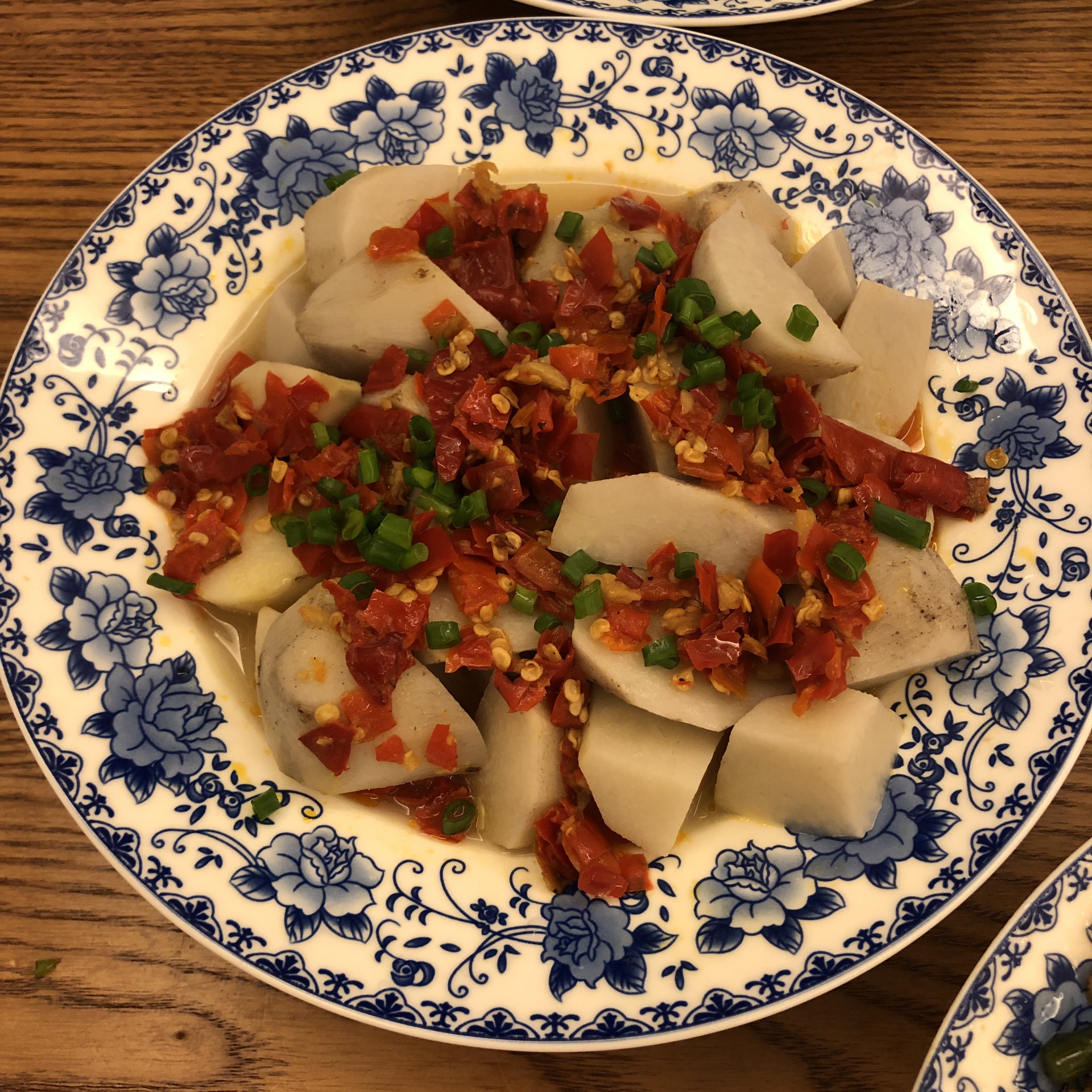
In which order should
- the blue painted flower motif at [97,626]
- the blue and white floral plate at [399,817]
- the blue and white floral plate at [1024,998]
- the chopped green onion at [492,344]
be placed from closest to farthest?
the blue and white floral plate at [1024,998], the blue and white floral plate at [399,817], the blue painted flower motif at [97,626], the chopped green onion at [492,344]

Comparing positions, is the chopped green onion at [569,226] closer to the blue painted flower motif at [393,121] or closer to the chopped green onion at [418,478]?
the blue painted flower motif at [393,121]

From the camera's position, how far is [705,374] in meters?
2.57

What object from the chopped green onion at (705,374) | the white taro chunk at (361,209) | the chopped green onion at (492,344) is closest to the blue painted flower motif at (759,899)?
the chopped green onion at (705,374)

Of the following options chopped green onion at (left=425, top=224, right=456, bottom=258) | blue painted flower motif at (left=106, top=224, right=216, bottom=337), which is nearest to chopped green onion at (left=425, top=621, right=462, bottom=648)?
chopped green onion at (left=425, top=224, right=456, bottom=258)

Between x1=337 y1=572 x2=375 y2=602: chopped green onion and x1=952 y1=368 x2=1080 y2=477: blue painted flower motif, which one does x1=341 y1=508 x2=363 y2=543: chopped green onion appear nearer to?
x1=337 y1=572 x2=375 y2=602: chopped green onion

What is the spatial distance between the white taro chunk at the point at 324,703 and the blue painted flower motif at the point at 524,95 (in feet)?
6.50

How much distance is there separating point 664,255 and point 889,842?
6.24 ft

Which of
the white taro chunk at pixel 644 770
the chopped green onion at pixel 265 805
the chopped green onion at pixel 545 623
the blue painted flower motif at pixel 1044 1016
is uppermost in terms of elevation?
the chopped green onion at pixel 545 623

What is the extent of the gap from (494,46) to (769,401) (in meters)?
1.79

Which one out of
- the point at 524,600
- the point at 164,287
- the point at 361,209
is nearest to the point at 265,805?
the point at 524,600

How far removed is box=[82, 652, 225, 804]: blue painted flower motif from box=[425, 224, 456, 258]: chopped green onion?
1575mm

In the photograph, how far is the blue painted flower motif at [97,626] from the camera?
98.4 inches

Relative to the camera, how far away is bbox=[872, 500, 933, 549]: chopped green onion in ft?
8.08

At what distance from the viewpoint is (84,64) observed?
371 centimetres
